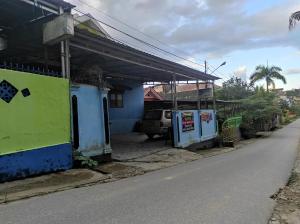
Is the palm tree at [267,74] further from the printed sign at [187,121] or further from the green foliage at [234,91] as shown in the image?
the printed sign at [187,121]

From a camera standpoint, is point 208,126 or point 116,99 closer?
point 208,126

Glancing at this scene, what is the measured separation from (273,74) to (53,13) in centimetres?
5284

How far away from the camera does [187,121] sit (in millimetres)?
21453

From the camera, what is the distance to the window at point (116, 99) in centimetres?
2507

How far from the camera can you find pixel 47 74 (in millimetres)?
11367

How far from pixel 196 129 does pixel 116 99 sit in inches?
225

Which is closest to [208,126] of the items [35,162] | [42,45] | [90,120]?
[90,120]

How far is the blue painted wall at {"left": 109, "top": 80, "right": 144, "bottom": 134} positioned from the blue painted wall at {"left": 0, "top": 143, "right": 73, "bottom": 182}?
13275 millimetres

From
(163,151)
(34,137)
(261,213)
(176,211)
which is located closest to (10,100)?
(34,137)

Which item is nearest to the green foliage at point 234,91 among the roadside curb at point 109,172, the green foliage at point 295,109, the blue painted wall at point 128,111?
the blue painted wall at point 128,111

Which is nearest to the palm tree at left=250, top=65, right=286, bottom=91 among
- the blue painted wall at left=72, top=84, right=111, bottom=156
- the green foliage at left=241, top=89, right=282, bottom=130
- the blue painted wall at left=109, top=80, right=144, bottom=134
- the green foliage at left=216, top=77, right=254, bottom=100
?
the green foliage at left=216, top=77, right=254, bottom=100

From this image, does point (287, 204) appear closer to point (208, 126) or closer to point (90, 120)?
point (90, 120)

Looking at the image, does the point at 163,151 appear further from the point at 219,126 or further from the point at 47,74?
the point at 219,126

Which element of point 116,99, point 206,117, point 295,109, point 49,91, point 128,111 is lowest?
point 206,117
